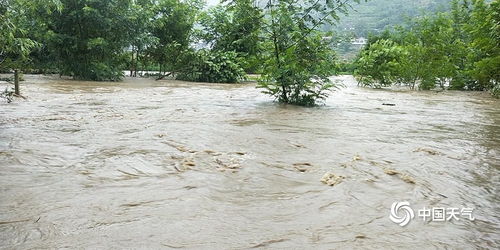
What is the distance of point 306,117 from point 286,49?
2.11m

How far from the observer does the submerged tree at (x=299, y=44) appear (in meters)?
7.71

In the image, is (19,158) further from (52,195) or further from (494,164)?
(494,164)

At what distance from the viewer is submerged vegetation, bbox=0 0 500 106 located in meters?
7.82

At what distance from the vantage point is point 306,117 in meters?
6.52

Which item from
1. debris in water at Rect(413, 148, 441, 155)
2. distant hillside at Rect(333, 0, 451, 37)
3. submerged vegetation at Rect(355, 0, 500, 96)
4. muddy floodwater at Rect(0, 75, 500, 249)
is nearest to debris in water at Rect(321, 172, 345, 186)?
muddy floodwater at Rect(0, 75, 500, 249)

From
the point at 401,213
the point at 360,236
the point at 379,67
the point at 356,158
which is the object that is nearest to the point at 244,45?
the point at 356,158

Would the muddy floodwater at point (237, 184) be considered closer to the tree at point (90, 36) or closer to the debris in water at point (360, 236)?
the debris in water at point (360, 236)

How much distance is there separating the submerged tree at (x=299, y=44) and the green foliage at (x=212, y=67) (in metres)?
9.39

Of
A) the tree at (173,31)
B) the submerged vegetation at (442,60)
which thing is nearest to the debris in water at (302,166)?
the submerged vegetation at (442,60)

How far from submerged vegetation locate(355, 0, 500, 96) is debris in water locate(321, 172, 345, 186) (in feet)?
32.1

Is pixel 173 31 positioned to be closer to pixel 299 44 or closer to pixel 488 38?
pixel 299 44

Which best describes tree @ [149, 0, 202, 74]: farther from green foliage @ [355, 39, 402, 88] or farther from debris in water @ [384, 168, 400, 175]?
debris in water @ [384, 168, 400, 175]

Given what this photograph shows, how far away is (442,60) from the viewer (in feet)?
47.2

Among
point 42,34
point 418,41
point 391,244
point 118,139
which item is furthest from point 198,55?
point 391,244
